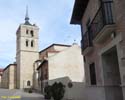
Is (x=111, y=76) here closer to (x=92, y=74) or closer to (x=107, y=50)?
(x=107, y=50)

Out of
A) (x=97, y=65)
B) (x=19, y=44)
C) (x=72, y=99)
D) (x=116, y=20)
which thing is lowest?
(x=72, y=99)

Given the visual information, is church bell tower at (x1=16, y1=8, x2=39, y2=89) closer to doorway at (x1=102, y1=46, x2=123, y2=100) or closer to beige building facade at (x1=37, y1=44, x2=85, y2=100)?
beige building facade at (x1=37, y1=44, x2=85, y2=100)

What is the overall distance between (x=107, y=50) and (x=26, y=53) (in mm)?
43200

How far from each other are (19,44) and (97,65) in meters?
43.3

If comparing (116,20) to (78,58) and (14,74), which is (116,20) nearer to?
(78,58)

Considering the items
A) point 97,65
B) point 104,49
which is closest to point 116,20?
point 104,49

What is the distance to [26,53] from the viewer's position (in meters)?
49.0

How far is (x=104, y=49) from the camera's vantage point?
7.50 metres

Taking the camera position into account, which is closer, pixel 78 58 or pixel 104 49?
pixel 104 49

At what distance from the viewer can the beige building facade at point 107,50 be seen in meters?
5.94

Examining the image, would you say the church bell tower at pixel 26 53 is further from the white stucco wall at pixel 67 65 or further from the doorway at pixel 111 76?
the doorway at pixel 111 76

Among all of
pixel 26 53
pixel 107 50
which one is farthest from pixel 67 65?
pixel 26 53

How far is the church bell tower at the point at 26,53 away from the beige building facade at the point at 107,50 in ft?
124

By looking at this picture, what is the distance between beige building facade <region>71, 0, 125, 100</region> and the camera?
5.94 m
